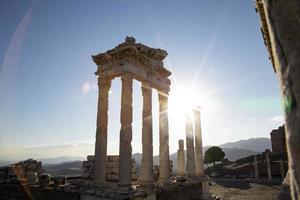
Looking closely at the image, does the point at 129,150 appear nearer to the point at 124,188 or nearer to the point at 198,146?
the point at 124,188

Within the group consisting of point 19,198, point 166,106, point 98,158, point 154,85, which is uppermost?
point 154,85

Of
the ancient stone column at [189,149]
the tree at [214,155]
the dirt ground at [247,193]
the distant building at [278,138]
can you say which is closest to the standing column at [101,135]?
the ancient stone column at [189,149]

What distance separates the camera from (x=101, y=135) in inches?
589

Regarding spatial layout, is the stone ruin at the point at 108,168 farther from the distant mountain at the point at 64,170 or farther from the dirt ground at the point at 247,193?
the distant mountain at the point at 64,170

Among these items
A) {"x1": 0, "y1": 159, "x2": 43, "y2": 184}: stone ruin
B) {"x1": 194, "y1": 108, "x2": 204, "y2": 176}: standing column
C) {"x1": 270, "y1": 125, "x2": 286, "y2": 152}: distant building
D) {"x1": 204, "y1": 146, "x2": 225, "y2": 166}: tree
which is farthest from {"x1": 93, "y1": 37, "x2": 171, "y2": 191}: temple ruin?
{"x1": 270, "y1": 125, "x2": 286, "y2": 152}: distant building

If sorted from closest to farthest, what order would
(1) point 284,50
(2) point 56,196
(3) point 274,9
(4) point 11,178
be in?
(1) point 284,50
(3) point 274,9
(2) point 56,196
(4) point 11,178

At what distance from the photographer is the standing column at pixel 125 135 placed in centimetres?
1233

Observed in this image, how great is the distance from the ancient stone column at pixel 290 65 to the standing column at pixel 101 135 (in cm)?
1418

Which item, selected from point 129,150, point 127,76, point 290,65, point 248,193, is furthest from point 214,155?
point 290,65

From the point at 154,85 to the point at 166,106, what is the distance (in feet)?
6.45

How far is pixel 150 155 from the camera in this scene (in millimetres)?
14570

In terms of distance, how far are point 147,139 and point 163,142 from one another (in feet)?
6.87

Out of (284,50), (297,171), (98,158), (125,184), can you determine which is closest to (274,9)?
(284,50)

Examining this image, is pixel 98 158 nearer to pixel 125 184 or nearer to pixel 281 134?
pixel 125 184
